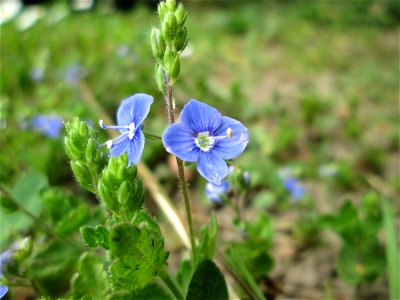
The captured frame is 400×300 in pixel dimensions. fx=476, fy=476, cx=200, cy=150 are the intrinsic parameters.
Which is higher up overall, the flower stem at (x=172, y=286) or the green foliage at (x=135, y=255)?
the green foliage at (x=135, y=255)

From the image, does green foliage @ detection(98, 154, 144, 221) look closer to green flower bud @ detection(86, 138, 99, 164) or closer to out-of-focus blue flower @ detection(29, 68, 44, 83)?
green flower bud @ detection(86, 138, 99, 164)

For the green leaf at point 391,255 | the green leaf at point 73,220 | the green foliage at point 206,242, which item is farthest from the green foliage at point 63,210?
the green leaf at point 391,255

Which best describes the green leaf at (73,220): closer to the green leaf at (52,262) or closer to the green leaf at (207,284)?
the green leaf at (52,262)

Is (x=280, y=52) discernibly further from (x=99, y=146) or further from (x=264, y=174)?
(x=99, y=146)

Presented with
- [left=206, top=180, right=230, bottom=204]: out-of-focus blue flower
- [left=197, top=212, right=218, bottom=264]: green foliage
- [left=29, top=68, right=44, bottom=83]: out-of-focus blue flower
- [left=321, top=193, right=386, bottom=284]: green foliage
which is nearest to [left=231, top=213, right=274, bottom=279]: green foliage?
[left=206, top=180, right=230, bottom=204]: out-of-focus blue flower

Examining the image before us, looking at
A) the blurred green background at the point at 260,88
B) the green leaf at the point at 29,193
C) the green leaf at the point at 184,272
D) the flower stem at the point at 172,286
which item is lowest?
the blurred green background at the point at 260,88
